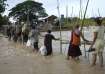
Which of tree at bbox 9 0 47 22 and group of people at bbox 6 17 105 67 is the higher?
tree at bbox 9 0 47 22

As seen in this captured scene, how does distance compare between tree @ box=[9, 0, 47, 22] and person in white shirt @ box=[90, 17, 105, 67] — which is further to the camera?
tree @ box=[9, 0, 47, 22]

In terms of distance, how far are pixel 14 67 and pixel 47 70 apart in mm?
1506

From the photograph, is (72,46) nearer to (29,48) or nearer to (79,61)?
(79,61)

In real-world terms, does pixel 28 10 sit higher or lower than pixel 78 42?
higher

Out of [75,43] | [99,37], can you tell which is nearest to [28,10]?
[75,43]

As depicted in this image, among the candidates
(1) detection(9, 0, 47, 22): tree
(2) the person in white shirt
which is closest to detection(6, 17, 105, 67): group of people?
(2) the person in white shirt

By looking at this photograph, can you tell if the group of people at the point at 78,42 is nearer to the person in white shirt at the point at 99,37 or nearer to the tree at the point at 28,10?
the person in white shirt at the point at 99,37

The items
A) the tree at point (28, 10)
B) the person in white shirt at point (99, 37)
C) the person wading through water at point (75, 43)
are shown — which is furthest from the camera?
the tree at point (28, 10)

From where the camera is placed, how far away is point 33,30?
19.4m

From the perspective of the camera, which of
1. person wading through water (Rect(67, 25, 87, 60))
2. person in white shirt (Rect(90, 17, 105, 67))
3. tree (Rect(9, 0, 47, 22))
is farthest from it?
tree (Rect(9, 0, 47, 22))

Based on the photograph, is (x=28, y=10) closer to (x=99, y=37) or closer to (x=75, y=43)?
(x=75, y=43)

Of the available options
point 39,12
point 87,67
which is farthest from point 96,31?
point 39,12

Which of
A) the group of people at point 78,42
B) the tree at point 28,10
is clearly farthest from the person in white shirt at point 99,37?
the tree at point 28,10

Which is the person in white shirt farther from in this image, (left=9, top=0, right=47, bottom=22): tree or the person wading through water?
(left=9, top=0, right=47, bottom=22): tree
